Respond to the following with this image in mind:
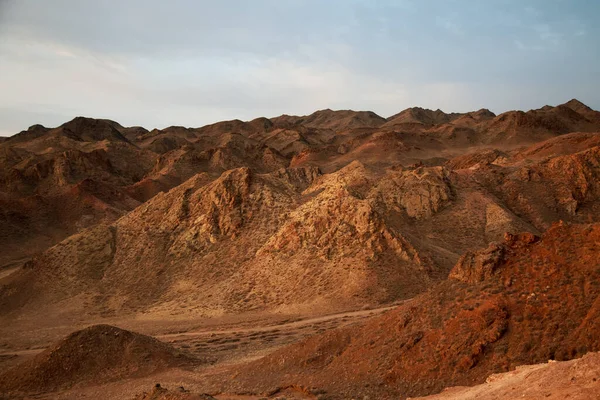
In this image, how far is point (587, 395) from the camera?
6.90 metres

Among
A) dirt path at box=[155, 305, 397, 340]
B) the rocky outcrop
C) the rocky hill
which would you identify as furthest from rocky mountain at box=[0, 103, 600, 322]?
A: the rocky hill

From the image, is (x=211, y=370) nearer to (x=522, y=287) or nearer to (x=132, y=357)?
Result: (x=132, y=357)

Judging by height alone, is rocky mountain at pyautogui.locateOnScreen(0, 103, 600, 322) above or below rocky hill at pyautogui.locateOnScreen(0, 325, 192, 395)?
above

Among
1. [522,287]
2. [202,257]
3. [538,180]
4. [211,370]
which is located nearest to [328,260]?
[202,257]

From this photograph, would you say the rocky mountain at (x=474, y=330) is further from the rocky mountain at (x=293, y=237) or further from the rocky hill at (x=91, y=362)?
the rocky mountain at (x=293, y=237)

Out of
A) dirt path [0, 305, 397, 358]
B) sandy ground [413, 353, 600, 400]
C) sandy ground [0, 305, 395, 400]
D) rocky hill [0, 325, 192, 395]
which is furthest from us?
dirt path [0, 305, 397, 358]

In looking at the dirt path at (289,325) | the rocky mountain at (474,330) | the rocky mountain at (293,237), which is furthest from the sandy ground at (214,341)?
the rocky mountain at (474,330)

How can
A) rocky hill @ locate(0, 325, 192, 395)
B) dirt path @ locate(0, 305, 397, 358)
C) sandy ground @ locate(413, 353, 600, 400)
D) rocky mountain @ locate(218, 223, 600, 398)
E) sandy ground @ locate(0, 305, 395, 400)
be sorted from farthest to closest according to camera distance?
1. dirt path @ locate(0, 305, 397, 358)
2. rocky hill @ locate(0, 325, 192, 395)
3. sandy ground @ locate(0, 305, 395, 400)
4. rocky mountain @ locate(218, 223, 600, 398)
5. sandy ground @ locate(413, 353, 600, 400)

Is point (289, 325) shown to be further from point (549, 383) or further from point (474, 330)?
point (549, 383)

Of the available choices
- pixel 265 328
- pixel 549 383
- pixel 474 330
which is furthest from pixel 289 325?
pixel 549 383

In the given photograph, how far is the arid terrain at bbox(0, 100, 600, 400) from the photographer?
12055mm

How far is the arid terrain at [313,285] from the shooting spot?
12.1m

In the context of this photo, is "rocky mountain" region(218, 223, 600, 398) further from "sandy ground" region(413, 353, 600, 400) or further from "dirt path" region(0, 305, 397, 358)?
"dirt path" region(0, 305, 397, 358)

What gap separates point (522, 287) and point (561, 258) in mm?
1337
